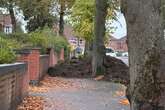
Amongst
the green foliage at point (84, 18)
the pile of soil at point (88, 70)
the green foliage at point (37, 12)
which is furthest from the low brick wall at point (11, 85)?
the green foliage at point (37, 12)

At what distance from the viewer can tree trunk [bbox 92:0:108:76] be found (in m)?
28.2

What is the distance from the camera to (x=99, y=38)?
28.7 metres

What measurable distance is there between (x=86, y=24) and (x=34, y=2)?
7.69m

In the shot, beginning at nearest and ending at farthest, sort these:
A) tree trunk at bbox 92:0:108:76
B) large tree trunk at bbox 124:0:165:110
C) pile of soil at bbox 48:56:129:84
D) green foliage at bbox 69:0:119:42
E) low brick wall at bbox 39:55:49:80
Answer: large tree trunk at bbox 124:0:165:110, low brick wall at bbox 39:55:49:80, pile of soil at bbox 48:56:129:84, tree trunk at bbox 92:0:108:76, green foliage at bbox 69:0:119:42

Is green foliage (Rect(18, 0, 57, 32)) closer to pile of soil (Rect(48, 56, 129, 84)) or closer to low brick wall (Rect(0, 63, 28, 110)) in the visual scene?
pile of soil (Rect(48, 56, 129, 84))

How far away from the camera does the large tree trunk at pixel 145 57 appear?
29.5 ft

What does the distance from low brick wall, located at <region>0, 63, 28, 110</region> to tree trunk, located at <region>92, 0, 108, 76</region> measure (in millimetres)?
13601

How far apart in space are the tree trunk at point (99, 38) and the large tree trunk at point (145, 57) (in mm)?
18951

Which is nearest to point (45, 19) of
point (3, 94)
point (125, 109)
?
point (125, 109)

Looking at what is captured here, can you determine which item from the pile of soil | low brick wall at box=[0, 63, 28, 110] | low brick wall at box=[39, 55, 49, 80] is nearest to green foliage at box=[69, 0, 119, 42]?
the pile of soil

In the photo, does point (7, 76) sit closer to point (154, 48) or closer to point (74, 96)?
point (154, 48)

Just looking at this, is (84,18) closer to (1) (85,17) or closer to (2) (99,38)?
(1) (85,17)

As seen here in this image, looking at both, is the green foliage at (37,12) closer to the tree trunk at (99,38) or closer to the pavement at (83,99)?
the tree trunk at (99,38)

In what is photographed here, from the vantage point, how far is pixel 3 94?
10586 mm
